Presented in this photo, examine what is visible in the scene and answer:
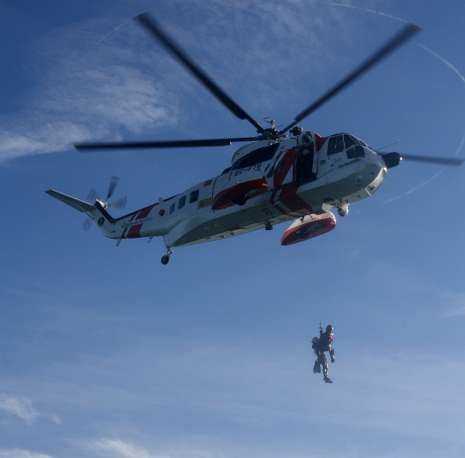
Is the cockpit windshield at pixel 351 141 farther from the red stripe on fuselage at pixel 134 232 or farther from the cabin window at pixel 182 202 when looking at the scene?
the red stripe on fuselage at pixel 134 232

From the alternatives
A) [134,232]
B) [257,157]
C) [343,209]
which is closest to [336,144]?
[343,209]

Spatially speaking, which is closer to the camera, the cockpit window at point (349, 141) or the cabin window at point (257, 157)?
the cockpit window at point (349, 141)

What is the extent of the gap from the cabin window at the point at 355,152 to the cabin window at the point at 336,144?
1.73ft

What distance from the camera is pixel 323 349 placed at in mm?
36438

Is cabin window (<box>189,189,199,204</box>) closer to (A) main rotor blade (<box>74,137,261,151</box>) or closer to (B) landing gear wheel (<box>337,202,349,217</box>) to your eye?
(A) main rotor blade (<box>74,137,261,151</box>)

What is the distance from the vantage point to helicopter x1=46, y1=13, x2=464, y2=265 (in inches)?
1168

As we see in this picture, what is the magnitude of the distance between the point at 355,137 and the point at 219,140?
708 centimetres

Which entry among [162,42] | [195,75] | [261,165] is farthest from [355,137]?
[162,42]

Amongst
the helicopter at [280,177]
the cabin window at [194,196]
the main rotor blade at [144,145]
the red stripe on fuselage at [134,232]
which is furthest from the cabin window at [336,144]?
the red stripe on fuselage at [134,232]

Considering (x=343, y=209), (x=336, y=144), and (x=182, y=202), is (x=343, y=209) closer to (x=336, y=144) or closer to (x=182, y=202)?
(x=336, y=144)

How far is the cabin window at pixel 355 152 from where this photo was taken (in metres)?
30.0

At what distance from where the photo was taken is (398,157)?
99.9 feet

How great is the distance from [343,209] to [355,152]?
3.28 metres

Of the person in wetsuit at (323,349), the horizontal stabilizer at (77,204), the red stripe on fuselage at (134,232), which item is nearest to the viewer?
the person in wetsuit at (323,349)
